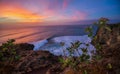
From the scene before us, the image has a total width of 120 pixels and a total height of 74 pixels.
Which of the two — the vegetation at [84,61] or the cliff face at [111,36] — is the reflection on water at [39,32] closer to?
the cliff face at [111,36]

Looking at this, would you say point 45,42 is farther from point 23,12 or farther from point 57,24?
point 23,12

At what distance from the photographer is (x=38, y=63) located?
3.50 metres

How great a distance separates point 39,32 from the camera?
4164 mm

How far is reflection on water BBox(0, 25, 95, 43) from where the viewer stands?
3961mm

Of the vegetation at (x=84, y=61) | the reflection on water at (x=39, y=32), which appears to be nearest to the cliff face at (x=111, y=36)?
the reflection on water at (x=39, y=32)

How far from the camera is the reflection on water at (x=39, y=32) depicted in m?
3.96

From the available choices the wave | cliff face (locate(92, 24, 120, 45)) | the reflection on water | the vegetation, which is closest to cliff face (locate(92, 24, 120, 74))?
cliff face (locate(92, 24, 120, 45))

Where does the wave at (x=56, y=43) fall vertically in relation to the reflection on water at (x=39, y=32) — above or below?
below

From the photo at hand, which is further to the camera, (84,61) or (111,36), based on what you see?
(111,36)

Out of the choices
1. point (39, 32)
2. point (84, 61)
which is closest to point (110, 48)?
point (84, 61)

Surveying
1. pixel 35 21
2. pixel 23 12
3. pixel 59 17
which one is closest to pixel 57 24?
pixel 59 17

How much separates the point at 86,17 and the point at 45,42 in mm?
1005

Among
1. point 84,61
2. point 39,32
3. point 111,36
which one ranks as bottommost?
point 84,61

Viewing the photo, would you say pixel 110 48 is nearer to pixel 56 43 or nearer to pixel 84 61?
pixel 84 61
